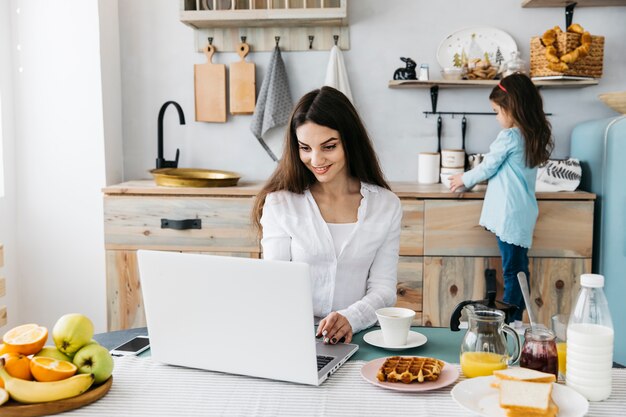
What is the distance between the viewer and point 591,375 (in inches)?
45.2

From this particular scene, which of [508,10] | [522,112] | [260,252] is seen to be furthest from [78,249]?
[508,10]

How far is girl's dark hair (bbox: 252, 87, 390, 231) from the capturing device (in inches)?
72.1

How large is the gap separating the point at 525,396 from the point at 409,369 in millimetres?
221

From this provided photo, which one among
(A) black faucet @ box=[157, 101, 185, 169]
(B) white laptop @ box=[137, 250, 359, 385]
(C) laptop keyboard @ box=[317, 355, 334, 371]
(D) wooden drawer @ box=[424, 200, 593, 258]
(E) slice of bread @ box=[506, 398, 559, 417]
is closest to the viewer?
(E) slice of bread @ box=[506, 398, 559, 417]

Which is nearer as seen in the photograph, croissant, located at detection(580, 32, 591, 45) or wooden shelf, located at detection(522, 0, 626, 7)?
croissant, located at detection(580, 32, 591, 45)

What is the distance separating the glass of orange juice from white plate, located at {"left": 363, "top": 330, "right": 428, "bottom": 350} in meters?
0.27

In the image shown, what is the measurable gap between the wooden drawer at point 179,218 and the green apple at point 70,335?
5.76 ft

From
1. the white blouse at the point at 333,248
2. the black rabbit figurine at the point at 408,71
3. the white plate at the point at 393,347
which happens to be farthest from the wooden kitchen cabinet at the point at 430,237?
the white plate at the point at 393,347

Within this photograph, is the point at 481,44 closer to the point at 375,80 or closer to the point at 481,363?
the point at 375,80

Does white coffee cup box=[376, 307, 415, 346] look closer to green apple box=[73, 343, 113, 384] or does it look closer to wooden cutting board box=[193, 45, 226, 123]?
green apple box=[73, 343, 113, 384]

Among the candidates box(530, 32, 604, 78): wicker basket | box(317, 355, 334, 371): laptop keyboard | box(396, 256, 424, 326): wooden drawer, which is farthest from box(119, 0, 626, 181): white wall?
box(317, 355, 334, 371): laptop keyboard

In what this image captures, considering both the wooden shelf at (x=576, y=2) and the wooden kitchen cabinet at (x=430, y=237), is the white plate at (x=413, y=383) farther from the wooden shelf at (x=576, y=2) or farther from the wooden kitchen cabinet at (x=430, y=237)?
the wooden shelf at (x=576, y=2)

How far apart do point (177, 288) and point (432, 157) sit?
2159 millimetres

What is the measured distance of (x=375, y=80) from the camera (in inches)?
131
